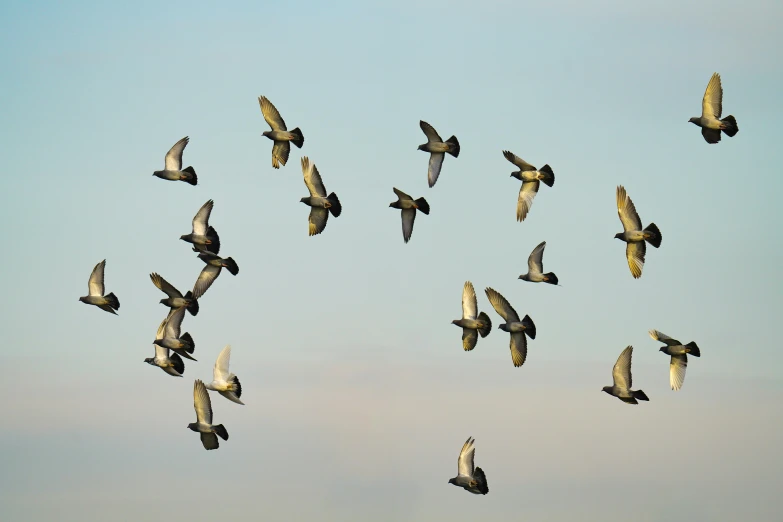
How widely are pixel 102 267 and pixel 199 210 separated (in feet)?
16.1

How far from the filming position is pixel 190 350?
225 ft

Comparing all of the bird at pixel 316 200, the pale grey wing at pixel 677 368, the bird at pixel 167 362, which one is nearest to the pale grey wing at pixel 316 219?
the bird at pixel 316 200

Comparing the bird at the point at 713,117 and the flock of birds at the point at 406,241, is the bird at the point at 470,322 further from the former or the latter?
the bird at the point at 713,117

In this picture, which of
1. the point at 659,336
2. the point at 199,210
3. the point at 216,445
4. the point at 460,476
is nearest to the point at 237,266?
the point at 199,210

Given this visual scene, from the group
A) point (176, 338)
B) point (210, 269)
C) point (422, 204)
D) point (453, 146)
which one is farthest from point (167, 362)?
point (453, 146)

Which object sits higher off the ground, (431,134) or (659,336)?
(431,134)

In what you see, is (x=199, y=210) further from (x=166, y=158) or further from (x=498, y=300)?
(x=498, y=300)

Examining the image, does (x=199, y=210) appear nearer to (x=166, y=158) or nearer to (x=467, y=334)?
(x=166, y=158)

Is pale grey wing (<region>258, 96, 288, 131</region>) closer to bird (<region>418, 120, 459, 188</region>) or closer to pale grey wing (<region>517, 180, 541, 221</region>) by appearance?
bird (<region>418, 120, 459, 188</region>)

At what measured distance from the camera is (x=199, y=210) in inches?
2736

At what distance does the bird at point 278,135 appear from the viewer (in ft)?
228

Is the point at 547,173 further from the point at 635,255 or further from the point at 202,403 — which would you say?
the point at 202,403

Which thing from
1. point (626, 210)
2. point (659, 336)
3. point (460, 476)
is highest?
point (626, 210)

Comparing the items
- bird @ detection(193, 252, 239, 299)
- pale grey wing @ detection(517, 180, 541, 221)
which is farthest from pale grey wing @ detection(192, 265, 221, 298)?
pale grey wing @ detection(517, 180, 541, 221)
